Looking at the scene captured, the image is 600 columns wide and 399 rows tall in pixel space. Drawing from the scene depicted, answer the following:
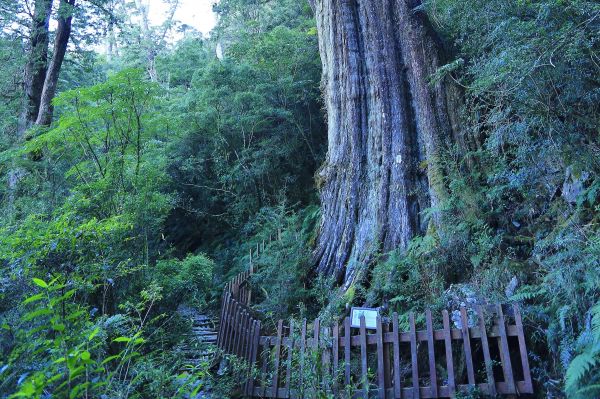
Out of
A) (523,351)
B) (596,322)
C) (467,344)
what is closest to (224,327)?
(467,344)

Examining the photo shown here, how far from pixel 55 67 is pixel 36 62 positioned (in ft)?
4.22

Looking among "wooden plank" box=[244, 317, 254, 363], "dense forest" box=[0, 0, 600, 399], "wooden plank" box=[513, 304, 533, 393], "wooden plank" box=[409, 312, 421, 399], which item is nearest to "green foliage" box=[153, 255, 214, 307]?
"dense forest" box=[0, 0, 600, 399]

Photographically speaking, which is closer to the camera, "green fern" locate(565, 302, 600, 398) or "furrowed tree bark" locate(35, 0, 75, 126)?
"green fern" locate(565, 302, 600, 398)

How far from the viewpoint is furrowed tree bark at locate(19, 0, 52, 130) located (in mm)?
12422

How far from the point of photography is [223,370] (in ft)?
19.6

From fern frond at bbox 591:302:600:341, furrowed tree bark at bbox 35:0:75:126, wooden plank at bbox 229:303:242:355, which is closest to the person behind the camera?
fern frond at bbox 591:302:600:341

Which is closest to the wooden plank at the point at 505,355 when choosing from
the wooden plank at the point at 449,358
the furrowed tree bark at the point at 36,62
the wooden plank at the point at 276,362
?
the wooden plank at the point at 449,358

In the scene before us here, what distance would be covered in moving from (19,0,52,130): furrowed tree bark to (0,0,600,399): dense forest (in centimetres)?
7

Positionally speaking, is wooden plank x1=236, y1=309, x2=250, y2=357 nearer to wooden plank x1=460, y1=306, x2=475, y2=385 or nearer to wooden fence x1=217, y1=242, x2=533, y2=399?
wooden fence x1=217, y1=242, x2=533, y2=399

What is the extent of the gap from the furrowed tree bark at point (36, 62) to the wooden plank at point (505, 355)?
12.1 meters

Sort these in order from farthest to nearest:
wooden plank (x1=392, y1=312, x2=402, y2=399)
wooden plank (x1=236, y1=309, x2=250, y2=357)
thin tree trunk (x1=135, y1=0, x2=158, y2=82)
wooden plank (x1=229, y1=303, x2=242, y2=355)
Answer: thin tree trunk (x1=135, y1=0, x2=158, y2=82)
wooden plank (x1=229, y1=303, x2=242, y2=355)
wooden plank (x1=236, y1=309, x2=250, y2=357)
wooden plank (x1=392, y1=312, x2=402, y2=399)

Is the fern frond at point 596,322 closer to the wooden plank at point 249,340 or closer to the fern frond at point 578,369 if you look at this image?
the fern frond at point 578,369

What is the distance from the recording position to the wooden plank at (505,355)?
4.34 metres

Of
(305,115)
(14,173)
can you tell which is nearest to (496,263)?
(305,115)
